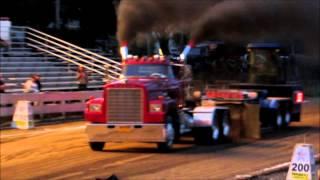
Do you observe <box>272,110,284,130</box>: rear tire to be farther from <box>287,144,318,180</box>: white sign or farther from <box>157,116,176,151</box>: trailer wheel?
<box>287,144,318,180</box>: white sign

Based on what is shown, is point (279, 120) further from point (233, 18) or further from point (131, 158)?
point (233, 18)

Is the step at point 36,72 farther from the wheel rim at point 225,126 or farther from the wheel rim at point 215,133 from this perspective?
the wheel rim at point 215,133

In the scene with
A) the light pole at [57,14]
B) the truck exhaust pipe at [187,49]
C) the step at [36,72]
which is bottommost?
the step at [36,72]

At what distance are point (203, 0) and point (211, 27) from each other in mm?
945

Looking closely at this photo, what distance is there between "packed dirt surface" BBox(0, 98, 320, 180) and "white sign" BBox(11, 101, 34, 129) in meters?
1.69

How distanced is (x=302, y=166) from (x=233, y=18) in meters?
2.22

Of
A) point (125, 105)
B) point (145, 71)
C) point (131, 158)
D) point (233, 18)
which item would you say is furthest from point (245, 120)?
point (233, 18)

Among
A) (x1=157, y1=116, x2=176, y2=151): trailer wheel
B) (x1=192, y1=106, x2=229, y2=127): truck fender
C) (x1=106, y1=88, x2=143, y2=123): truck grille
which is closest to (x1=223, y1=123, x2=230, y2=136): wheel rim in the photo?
(x1=192, y1=106, x2=229, y2=127): truck fender

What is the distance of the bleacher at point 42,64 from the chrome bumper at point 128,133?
47.5 ft

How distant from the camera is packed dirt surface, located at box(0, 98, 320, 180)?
1201 centimetres

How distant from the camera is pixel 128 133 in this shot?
14.9m

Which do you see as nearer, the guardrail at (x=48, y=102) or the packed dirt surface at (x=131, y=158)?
the packed dirt surface at (x=131, y=158)

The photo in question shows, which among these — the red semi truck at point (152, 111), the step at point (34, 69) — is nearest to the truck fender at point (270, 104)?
the red semi truck at point (152, 111)

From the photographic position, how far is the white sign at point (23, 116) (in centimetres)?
2155
